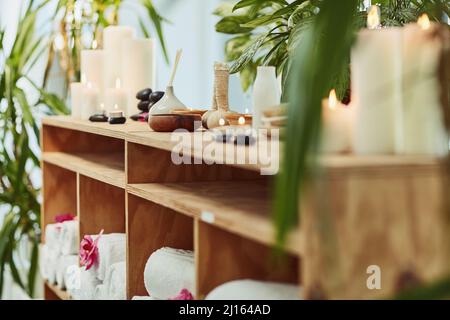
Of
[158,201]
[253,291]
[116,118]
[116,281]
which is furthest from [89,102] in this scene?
[253,291]

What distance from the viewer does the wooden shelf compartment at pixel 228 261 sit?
152cm

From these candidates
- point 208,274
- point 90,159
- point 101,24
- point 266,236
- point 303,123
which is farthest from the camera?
point 101,24

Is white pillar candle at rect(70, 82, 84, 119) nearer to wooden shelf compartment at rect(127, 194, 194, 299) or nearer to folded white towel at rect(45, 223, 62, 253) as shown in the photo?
folded white towel at rect(45, 223, 62, 253)

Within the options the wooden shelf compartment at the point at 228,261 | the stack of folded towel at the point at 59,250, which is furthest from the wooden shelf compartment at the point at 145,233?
the stack of folded towel at the point at 59,250

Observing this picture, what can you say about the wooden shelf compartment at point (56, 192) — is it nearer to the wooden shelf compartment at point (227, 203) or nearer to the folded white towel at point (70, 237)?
the folded white towel at point (70, 237)

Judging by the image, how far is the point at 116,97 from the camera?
8.48 ft

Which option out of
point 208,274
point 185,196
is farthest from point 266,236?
point 185,196

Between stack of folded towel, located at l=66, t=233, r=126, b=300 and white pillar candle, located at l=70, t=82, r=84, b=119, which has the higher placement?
→ white pillar candle, located at l=70, t=82, r=84, b=119

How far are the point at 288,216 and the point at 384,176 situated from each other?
26cm

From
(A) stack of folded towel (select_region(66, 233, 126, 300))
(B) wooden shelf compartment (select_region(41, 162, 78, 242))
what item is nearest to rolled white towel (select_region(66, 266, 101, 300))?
(A) stack of folded towel (select_region(66, 233, 126, 300))

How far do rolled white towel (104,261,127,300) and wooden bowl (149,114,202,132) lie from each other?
441 mm

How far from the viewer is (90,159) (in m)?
2.65

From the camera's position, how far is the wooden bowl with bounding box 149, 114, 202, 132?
6.05ft

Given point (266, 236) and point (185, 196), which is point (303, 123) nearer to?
point (266, 236)
